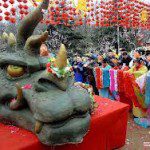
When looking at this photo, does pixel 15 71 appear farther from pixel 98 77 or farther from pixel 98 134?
pixel 98 77

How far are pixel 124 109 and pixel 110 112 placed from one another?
17.5 inches

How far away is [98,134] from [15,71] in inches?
64.1

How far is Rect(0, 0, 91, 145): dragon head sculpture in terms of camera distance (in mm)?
2816

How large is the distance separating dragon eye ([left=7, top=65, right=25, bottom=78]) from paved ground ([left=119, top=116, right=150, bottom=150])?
2544mm

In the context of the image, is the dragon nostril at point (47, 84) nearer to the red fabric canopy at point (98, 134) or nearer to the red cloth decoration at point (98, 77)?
the red fabric canopy at point (98, 134)

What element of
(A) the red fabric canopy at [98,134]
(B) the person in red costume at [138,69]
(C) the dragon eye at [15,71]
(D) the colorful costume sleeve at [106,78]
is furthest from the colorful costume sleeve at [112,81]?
(C) the dragon eye at [15,71]

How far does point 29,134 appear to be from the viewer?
319 centimetres

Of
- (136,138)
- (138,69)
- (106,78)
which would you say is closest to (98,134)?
(136,138)

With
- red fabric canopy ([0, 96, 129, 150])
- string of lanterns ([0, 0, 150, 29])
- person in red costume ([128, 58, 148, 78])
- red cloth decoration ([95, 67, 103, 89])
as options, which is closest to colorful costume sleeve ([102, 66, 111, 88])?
red cloth decoration ([95, 67, 103, 89])

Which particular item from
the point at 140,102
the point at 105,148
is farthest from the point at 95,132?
the point at 140,102

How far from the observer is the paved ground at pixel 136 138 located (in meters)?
5.22

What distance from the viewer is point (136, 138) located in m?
5.66

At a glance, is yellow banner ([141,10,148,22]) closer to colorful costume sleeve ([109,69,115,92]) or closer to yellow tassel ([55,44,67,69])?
colorful costume sleeve ([109,69,115,92])

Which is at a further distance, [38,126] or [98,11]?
[98,11]
